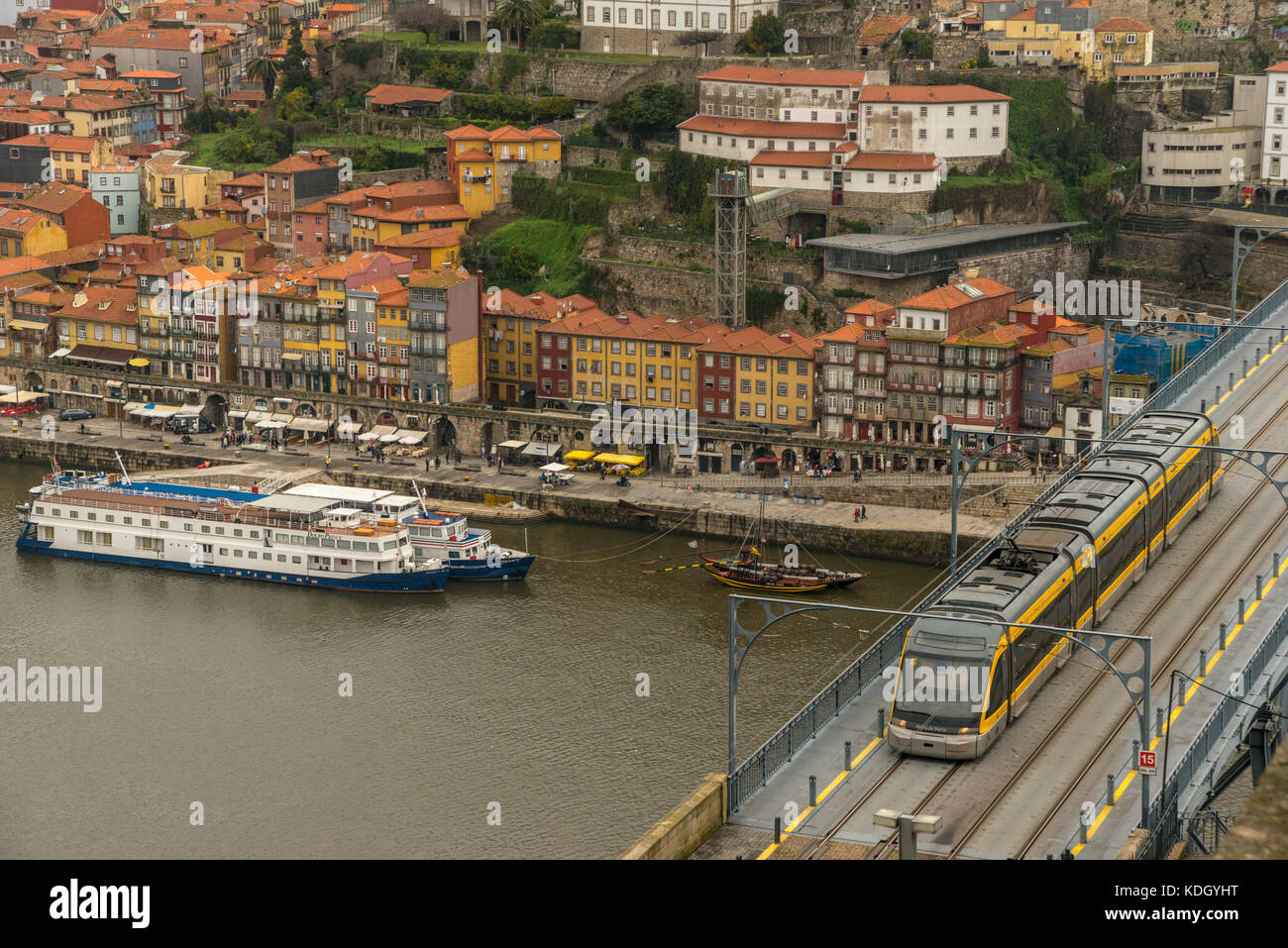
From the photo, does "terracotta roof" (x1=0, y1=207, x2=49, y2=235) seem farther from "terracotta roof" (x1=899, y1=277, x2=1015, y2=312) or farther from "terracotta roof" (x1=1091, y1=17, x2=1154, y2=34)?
"terracotta roof" (x1=1091, y1=17, x2=1154, y2=34)

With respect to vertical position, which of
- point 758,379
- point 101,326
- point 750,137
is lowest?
point 758,379

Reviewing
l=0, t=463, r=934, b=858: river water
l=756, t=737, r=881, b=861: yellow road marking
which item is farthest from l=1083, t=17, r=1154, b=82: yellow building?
l=756, t=737, r=881, b=861: yellow road marking

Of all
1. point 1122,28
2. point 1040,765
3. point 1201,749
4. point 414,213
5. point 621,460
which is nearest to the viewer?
point 1201,749

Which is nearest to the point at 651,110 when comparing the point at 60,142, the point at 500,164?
the point at 500,164

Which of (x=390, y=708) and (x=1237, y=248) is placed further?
(x=1237, y=248)

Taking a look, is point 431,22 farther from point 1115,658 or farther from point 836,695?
point 836,695

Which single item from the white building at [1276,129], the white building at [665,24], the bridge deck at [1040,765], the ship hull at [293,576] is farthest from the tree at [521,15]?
the bridge deck at [1040,765]
